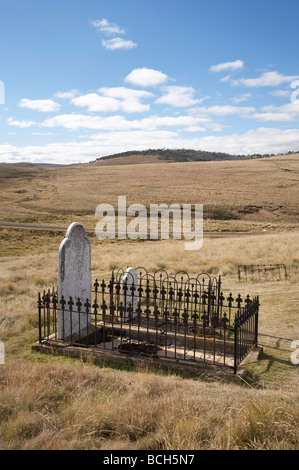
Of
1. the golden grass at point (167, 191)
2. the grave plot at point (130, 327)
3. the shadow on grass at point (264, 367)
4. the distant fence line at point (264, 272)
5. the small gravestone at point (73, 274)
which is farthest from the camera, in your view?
the golden grass at point (167, 191)

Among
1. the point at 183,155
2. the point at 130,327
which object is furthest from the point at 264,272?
the point at 183,155

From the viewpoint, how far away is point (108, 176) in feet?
263

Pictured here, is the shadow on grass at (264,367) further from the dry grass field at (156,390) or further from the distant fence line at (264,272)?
the distant fence line at (264,272)

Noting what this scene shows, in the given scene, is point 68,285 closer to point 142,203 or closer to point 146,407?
point 146,407

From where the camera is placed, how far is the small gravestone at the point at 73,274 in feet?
26.9

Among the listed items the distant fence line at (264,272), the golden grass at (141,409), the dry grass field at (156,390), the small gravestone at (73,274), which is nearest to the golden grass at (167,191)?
the distant fence line at (264,272)

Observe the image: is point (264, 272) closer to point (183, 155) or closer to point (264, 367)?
point (264, 367)

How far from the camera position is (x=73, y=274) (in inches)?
336

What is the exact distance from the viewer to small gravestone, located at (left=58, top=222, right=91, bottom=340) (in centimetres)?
820

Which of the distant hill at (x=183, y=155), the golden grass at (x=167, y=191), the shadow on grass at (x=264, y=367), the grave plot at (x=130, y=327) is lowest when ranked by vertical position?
the shadow on grass at (x=264, y=367)

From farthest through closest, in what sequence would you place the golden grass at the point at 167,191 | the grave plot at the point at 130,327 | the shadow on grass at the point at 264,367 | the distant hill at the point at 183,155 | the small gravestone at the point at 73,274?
the distant hill at the point at 183,155, the golden grass at the point at 167,191, the small gravestone at the point at 73,274, the grave plot at the point at 130,327, the shadow on grass at the point at 264,367

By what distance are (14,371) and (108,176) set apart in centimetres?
7643

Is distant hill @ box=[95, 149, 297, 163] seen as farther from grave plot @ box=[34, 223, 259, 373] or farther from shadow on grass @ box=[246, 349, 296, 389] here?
shadow on grass @ box=[246, 349, 296, 389]
